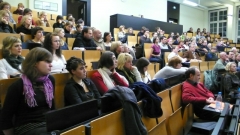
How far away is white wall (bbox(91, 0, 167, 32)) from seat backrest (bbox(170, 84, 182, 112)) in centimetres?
608

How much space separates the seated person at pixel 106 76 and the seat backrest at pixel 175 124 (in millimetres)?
637

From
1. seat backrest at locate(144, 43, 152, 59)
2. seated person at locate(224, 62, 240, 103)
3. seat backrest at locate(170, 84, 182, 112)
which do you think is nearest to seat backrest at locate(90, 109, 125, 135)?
seat backrest at locate(170, 84, 182, 112)

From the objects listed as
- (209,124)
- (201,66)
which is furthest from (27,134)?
(201,66)

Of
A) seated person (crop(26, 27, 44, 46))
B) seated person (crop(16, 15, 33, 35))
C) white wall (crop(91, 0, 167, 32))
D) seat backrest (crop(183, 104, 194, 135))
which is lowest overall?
seat backrest (crop(183, 104, 194, 135))

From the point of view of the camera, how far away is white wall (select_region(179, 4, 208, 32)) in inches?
475

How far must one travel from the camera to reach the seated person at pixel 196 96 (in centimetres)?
237

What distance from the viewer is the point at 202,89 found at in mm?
2729

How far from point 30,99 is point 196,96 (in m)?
1.88

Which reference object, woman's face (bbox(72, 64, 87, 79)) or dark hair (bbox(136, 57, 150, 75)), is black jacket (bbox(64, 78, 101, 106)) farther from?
dark hair (bbox(136, 57, 150, 75))

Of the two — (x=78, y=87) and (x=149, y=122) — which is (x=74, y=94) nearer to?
(x=78, y=87)

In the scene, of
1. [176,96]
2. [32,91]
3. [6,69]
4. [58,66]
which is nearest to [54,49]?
[58,66]

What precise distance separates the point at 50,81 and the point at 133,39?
16.4ft

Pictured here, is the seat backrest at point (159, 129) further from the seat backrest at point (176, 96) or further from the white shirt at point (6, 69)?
the white shirt at point (6, 69)

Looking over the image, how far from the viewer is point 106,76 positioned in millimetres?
2180
